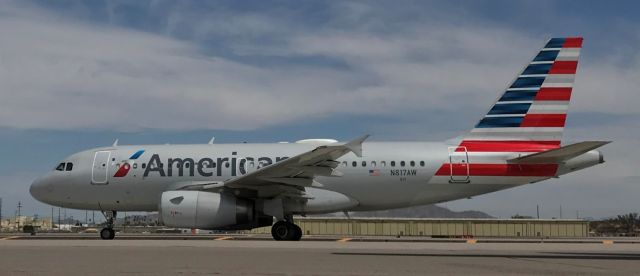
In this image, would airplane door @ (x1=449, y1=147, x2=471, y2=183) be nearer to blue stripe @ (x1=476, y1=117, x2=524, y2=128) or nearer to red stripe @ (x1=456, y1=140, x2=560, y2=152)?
red stripe @ (x1=456, y1=140, x2=560, y2=152)

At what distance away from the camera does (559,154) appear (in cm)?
2317

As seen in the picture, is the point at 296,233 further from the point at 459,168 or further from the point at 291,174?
the point at 459,168

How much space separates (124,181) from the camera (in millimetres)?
25719

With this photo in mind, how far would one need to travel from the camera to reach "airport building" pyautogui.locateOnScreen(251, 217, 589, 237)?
4481cm

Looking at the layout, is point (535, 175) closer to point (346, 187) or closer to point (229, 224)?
point (346, 187)

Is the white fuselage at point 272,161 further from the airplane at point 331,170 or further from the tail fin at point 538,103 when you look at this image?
the tail fin at point 538,103

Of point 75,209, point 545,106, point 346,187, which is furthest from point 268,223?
point 545,106

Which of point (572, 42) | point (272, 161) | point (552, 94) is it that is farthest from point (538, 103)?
point (272, 161)

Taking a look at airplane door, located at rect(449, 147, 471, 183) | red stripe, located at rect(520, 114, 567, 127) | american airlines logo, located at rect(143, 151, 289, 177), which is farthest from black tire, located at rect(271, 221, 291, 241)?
red stripe, located at rect(520, 114, 567, 127)

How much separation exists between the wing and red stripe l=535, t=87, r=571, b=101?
7.55 m

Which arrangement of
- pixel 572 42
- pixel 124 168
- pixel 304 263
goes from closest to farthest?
pixel 304 263 < pixel 124 168 < pixel 572 42

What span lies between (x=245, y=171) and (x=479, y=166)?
7.69 m

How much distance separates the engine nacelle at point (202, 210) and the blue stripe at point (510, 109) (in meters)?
9.22

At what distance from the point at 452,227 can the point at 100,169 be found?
25.8m
